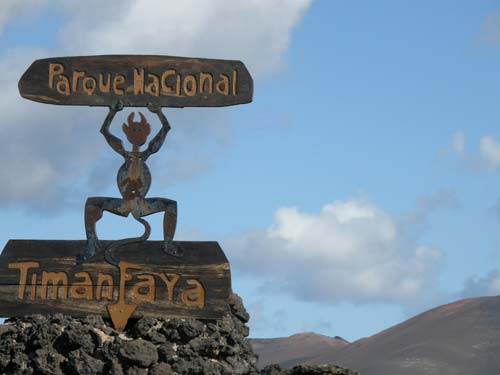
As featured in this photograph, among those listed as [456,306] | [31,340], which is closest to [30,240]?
[31,340]

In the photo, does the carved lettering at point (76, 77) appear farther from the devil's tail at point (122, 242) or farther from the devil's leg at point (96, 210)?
the devil's tail at point (122, 242)

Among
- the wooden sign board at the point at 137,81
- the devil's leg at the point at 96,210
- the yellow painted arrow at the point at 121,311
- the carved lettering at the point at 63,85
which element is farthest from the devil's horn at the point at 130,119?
the yellow painted arrow at the point at 121,311

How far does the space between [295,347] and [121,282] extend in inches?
1646

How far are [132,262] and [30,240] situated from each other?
4.26 feet

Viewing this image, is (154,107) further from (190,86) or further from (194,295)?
(194,295)

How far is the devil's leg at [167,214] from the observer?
13.6 meters

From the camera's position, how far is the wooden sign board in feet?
46.3

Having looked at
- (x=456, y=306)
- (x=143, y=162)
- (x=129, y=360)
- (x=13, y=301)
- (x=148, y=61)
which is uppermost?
(x=456, y=306)

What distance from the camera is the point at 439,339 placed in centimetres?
4572

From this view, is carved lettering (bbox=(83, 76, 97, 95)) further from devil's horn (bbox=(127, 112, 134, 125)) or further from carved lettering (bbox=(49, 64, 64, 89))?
devil's horn (bbox=(127, 112, 134, 125))

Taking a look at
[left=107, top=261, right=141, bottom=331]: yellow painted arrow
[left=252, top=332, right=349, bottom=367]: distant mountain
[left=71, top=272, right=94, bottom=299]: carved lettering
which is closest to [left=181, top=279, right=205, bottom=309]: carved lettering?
[left=107, top=261, right=141, bottom=331]: yellow painted arrow

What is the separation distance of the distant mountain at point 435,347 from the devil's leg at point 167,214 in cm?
2959

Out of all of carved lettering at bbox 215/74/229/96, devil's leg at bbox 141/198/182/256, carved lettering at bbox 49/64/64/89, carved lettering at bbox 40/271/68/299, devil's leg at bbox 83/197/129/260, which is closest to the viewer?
carved lettering at bbox 40/271/68/299

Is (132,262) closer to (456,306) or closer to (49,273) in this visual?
(49,273)
